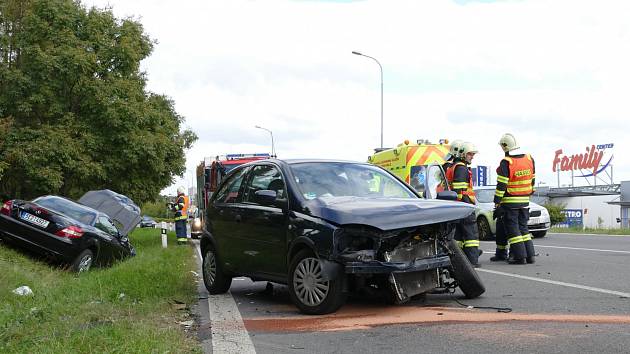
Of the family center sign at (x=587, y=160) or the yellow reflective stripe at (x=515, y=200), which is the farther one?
the family center sign at (x=587, y=160)

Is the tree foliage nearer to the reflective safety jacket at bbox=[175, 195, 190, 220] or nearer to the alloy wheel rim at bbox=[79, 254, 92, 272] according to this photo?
the reflective safety jacket at bbox=[175, 195, 190, 220]

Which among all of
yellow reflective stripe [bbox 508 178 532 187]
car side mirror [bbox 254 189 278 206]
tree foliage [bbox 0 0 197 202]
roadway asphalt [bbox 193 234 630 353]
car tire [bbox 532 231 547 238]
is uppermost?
tree foliage [bbox 0 0 197 202]

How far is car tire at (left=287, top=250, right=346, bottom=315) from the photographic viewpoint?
613 cm

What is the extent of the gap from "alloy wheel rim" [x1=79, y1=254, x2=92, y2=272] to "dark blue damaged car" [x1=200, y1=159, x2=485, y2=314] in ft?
19.2

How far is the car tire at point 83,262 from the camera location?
12609mm

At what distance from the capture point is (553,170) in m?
64.6

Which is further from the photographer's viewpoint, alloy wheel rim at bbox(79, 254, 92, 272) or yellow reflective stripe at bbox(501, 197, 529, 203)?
alloy wheel rim at bbox(79, 254, 92, 272)

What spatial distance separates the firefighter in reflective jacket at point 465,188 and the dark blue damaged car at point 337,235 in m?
1.95

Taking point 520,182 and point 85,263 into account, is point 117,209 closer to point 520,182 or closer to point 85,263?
point 85,263

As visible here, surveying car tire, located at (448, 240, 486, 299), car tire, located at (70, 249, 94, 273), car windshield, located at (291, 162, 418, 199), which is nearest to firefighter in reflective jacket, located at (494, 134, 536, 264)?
car windshield, located at (291, 162, 418, 199)

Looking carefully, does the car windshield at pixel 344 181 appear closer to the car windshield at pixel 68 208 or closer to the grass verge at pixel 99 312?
the grass verge at pixel 99 312

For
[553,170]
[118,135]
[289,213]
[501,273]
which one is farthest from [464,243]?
[553,170]

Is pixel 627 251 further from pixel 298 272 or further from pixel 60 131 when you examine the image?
pixel 60 131

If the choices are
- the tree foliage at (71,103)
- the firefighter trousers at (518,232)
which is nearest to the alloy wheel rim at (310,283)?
the firefighter trousers at (518,232)
